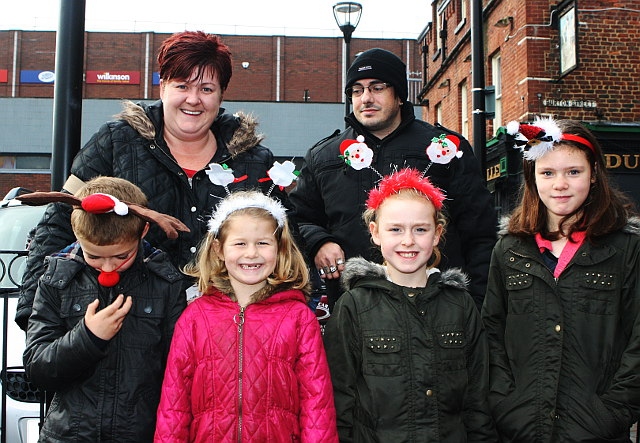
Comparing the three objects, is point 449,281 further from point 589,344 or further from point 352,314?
point 589,344

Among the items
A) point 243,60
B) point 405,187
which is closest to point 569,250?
point 405,187

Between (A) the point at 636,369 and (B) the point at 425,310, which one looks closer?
(A) the point at 636,369

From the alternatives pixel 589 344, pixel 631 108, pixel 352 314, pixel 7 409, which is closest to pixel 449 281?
pixel 352 314

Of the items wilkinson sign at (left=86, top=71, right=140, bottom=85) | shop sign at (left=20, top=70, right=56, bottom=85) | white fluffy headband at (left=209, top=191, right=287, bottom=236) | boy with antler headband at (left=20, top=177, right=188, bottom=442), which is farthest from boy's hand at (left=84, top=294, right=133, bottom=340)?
shop sign at (left=20, top=70, right=56, bottom=85)

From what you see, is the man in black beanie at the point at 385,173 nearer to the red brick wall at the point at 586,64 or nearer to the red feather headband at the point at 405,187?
the red feather headband at the point at 405,187

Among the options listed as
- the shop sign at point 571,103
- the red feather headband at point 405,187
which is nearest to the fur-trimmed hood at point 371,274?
the red feather headband at point 405,187

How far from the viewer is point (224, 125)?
337 centimetres

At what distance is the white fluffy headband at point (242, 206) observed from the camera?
9.34 ft

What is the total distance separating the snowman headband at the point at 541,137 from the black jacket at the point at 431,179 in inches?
20.1

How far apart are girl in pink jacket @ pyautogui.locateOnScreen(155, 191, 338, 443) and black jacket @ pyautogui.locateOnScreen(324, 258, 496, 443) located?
7.7 inches

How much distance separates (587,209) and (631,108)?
987 cm

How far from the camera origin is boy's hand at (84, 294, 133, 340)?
245cm

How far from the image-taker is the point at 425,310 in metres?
2.80

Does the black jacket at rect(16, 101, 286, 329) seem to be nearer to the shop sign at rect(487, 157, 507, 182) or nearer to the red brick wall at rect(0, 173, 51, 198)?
the shop sign at rect(487, 157, 507, 182)
